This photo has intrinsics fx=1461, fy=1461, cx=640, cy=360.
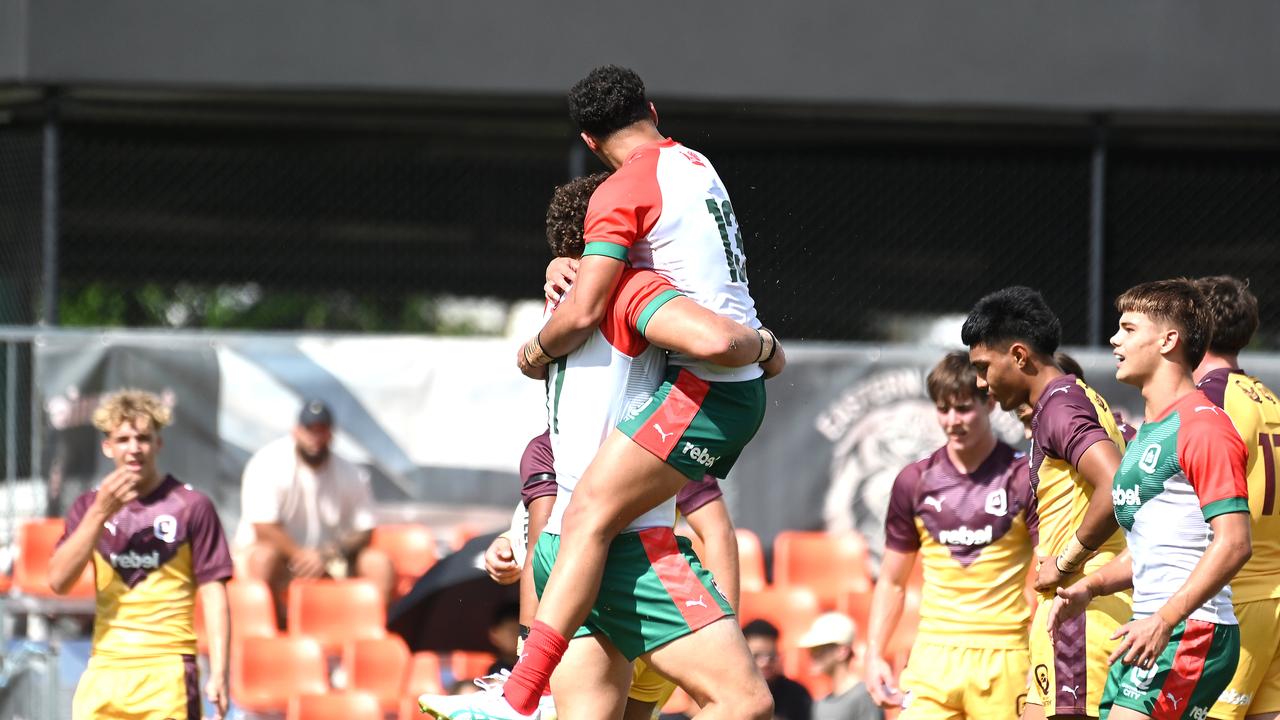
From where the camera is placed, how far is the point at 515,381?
29.7 ft

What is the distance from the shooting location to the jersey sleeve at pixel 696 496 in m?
5.55

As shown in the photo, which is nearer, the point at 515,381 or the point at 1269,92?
the point at 515,381

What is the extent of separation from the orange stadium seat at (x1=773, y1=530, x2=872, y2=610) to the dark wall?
390cm

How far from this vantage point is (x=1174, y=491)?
4.30 metres

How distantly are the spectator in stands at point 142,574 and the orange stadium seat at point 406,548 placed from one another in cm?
223

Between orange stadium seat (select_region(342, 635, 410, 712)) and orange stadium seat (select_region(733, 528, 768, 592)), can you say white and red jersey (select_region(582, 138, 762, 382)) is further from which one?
orange stadium seat (select_region(733, 528, 768, 592))

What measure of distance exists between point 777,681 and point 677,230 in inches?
149

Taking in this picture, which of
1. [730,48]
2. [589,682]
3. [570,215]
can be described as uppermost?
[730,48]

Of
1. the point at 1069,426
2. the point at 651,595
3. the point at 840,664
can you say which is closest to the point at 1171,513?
the point at 1069,426

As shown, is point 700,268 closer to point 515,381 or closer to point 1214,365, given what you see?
point 1214,365

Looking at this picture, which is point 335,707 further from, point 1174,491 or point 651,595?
point 1174,491

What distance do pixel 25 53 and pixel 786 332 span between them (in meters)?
7.02

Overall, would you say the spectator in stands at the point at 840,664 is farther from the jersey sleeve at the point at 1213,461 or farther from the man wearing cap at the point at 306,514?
Result: the jersey sleeve at the point at 1213,461

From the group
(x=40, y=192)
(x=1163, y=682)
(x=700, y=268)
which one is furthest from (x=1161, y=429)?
(x=40, y=192)
